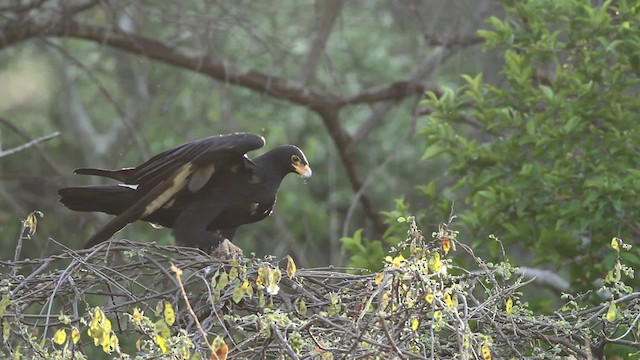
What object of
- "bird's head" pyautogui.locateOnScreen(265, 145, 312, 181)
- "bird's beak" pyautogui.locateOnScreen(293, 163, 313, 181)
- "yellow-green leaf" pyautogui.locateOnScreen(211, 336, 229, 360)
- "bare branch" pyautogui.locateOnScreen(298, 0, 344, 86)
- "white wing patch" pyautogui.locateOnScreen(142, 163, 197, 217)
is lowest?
"bare branch" pyautogui.locateOnScreen(298, 0, 344, 86)

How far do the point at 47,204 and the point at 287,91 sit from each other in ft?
12.7

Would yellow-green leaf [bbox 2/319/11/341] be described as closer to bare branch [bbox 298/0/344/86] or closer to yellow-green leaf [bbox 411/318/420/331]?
yellow-green leaf [bbox 411/318/420/331]

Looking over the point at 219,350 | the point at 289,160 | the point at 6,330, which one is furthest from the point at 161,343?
the point at 289,160

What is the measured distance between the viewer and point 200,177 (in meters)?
5.74

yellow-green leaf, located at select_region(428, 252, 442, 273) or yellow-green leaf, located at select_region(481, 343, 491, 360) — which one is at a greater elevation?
yellow-green leaf, located at select_region(428, 252, 442, 273)

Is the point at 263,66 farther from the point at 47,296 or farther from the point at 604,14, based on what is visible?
the point at 47,296

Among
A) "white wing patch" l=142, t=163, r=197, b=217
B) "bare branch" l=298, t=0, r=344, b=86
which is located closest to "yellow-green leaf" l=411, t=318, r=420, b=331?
"white wing patch" l=142, t=163, r=197, b=217

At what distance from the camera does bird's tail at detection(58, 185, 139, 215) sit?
5648 millimetres

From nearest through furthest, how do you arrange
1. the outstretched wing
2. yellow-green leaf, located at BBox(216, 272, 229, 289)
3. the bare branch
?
yellow-green leaf, located at BBox(216, 272, 229, 289)
the outstretched wing
the bare branch

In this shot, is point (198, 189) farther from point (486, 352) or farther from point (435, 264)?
point (486, 352)

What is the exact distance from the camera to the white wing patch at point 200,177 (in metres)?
5.70

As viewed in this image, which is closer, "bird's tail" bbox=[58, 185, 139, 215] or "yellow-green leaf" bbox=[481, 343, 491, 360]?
"yellow-green leaf" bbox=[481, 343, 491, 360]

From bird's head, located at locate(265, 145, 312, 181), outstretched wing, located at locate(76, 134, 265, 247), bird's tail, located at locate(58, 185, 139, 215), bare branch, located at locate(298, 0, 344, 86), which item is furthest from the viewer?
bare branch, located at locate(298, 0, 344, 86)

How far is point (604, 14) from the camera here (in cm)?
697
